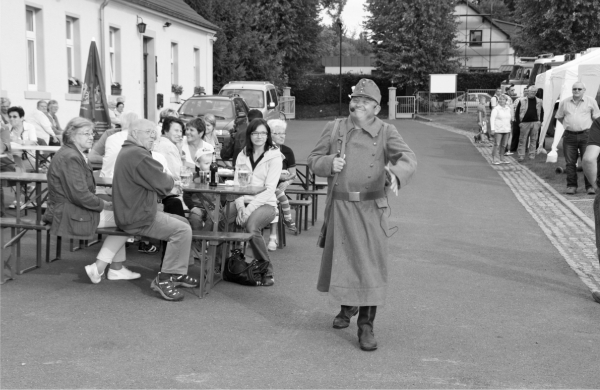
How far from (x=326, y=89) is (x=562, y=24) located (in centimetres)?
2485

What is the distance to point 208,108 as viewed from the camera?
21.8m

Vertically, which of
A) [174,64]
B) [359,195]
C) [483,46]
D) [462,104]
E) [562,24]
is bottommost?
[359,195]

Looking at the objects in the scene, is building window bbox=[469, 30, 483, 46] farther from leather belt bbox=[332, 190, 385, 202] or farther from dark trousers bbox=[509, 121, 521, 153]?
leather belt bbox=[332, 190, 385, 202]

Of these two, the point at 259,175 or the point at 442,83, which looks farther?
the point at 442,83

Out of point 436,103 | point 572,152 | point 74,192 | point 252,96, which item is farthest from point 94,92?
point 436,103

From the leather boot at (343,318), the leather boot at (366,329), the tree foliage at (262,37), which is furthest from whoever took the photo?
the tree foliage at (262,37)

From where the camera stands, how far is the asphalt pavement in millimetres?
5082

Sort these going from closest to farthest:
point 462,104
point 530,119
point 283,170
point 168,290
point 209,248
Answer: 1. point 168,290
2. point 209,248
3. point 283,170
4. point 530,119
5. point 462,104

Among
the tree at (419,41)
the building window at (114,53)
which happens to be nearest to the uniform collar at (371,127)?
the building window at (114,53)

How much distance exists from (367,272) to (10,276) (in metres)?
3.65

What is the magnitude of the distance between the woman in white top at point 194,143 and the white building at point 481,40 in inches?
2739

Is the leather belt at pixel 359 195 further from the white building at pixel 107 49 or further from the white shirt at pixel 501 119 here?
the white shirt at pixel 501 119

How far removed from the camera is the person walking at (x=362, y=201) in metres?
5.77

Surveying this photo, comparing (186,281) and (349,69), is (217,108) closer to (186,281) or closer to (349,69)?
(186,281)
